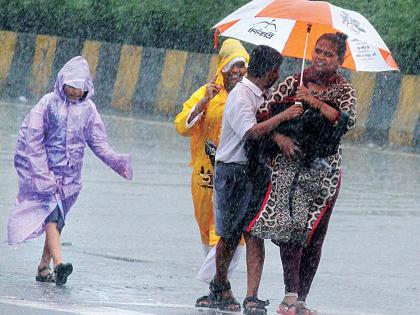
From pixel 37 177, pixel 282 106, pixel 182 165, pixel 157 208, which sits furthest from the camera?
pixel 182 165

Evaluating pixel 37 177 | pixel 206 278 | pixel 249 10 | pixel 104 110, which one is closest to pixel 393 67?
pixel 249 10

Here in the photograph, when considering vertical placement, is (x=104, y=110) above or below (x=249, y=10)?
below

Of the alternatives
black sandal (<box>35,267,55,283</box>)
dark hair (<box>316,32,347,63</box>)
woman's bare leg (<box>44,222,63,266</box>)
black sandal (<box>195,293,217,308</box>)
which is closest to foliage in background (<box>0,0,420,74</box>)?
woman's bare leg (<box>44,222,63,266</box>)

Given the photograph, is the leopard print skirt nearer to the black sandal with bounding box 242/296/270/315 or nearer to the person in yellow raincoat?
the black sandal with bounding box 242/296/270/315

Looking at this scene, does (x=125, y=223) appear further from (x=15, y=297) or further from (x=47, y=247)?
(x=15, y=297)

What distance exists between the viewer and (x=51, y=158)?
376 inches

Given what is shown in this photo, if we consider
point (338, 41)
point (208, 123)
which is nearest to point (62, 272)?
point (208, 123)

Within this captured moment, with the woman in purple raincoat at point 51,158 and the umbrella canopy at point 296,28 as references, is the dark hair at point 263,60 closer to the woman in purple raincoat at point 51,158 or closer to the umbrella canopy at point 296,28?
the umbrella canopy at point 296,28

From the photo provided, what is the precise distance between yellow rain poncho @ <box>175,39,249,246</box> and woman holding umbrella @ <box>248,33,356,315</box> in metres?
0.82

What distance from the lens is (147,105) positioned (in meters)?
23.4

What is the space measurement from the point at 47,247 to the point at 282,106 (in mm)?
2124

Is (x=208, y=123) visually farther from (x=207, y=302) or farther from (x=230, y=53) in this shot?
(x=207, y=302)

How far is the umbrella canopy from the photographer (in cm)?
838

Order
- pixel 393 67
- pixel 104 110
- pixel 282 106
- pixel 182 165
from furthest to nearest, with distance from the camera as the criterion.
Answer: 1. pixel 104 110
2. pixel 182 165
3. pixel 393 67
4. pixel 282 106
